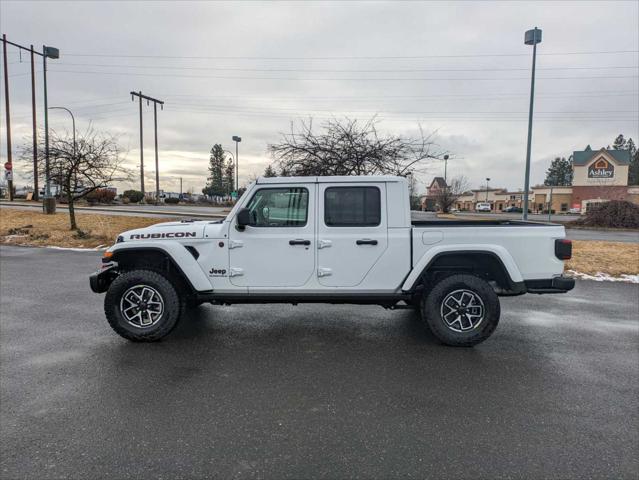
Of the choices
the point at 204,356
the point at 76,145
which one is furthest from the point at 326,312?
the point at 76,145

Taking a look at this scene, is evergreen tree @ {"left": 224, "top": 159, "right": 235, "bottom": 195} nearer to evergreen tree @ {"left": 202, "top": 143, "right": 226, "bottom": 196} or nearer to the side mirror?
evergreen tree @ {"left": 202, "top": 143, "right": 226, "bottom": 196}

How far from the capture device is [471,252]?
4.65 metres

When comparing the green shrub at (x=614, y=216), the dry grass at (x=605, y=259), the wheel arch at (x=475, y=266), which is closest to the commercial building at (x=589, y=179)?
the green shrub at (x=614, y=216)

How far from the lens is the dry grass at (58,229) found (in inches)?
550

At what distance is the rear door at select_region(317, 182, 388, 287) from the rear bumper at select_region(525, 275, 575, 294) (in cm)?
A: 175

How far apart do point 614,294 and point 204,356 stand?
742 cm

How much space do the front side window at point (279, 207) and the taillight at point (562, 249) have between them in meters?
2.87

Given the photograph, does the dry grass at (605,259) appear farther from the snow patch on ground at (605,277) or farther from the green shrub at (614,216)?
the green shrub at (614,216)

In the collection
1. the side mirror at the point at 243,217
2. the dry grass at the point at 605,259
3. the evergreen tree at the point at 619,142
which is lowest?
the dry grass at the point at 605,259

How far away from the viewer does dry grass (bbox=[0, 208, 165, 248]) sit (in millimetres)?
13961

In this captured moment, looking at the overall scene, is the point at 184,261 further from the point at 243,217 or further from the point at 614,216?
the point at 614,216

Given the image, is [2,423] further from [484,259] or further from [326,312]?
[484,259]

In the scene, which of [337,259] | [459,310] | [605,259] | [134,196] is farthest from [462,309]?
[134,196]

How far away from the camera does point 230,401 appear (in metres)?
3.38
